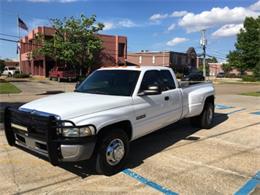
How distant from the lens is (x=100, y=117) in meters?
4.60

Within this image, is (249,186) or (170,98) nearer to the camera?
(249,186)

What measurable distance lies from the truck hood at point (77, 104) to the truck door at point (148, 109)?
32 centimetres

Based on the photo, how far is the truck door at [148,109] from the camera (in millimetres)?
5473

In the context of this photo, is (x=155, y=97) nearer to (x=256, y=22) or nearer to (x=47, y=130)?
(x=47, y=130)

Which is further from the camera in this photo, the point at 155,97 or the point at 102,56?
the point at 102,56

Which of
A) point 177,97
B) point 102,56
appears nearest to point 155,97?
point 177,97

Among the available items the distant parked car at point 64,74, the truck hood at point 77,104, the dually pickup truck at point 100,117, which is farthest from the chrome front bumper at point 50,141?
the distant parked car at point 64,74

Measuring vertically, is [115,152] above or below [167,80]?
below

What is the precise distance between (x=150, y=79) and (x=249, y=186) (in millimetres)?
2731

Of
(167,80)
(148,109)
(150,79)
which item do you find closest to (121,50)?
(167,80)

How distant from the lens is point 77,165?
17.4 feet

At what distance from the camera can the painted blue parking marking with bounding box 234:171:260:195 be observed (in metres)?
4.37

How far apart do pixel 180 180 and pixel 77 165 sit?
6.00 feet

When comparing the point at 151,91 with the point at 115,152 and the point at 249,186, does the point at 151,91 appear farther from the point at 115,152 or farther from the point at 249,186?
Result: the point at 249,186
